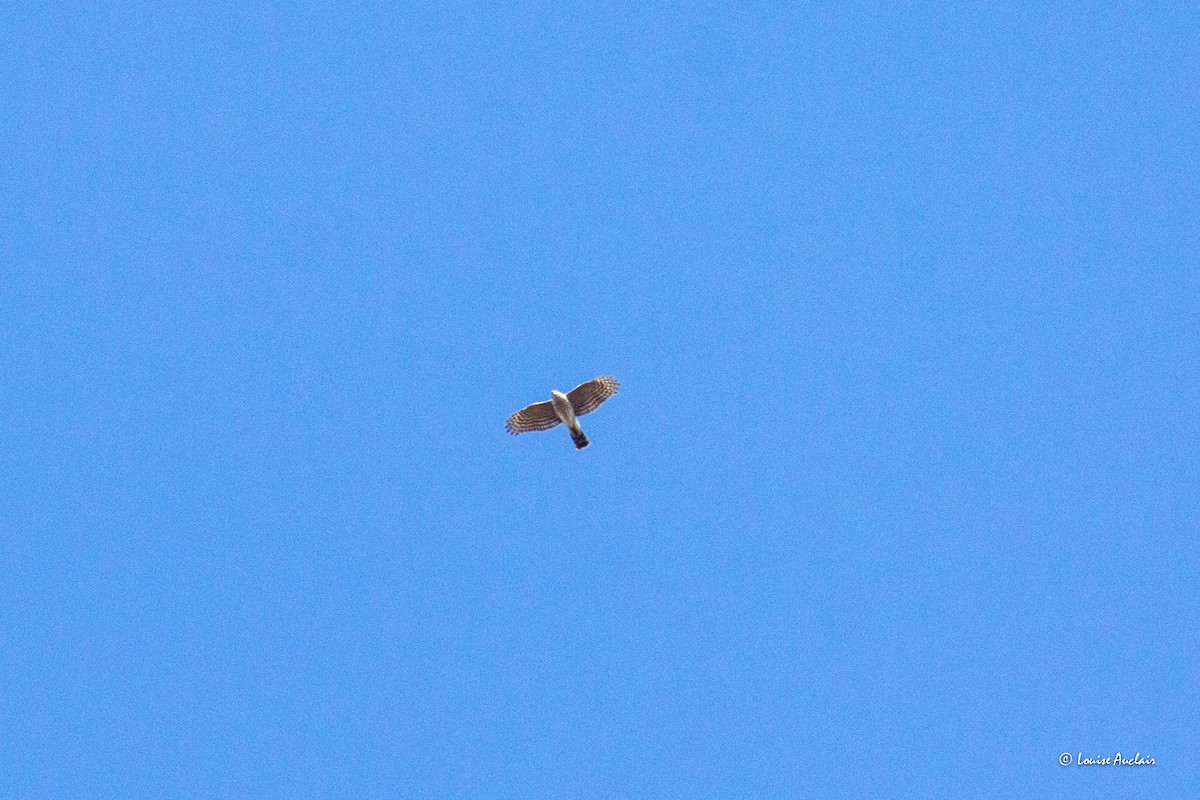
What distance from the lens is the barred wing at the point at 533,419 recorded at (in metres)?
22.7

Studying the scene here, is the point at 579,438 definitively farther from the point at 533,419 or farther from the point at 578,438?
the point at 533,419

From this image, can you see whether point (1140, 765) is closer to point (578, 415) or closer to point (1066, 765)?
point (1066, 765)

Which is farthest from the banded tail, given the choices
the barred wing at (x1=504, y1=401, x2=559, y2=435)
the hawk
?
the barred wing at (x1=504, y1=401, x2=559, y2=435)

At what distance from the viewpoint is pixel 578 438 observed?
23.1 m

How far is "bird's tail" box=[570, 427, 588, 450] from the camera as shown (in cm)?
2305

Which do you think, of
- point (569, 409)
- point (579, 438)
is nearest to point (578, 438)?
point (579, 438)

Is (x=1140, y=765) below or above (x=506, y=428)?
below

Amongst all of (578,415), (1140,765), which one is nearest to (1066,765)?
(1140,765)

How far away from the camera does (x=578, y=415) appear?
2320 centimetres

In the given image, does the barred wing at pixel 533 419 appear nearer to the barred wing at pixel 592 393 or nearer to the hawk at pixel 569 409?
the hawk at pixel 569 409

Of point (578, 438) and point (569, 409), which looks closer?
point (569, 409)

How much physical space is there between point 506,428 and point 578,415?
5.14ft

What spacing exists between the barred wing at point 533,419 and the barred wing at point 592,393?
0.52m

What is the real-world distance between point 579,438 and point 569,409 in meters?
0.83
